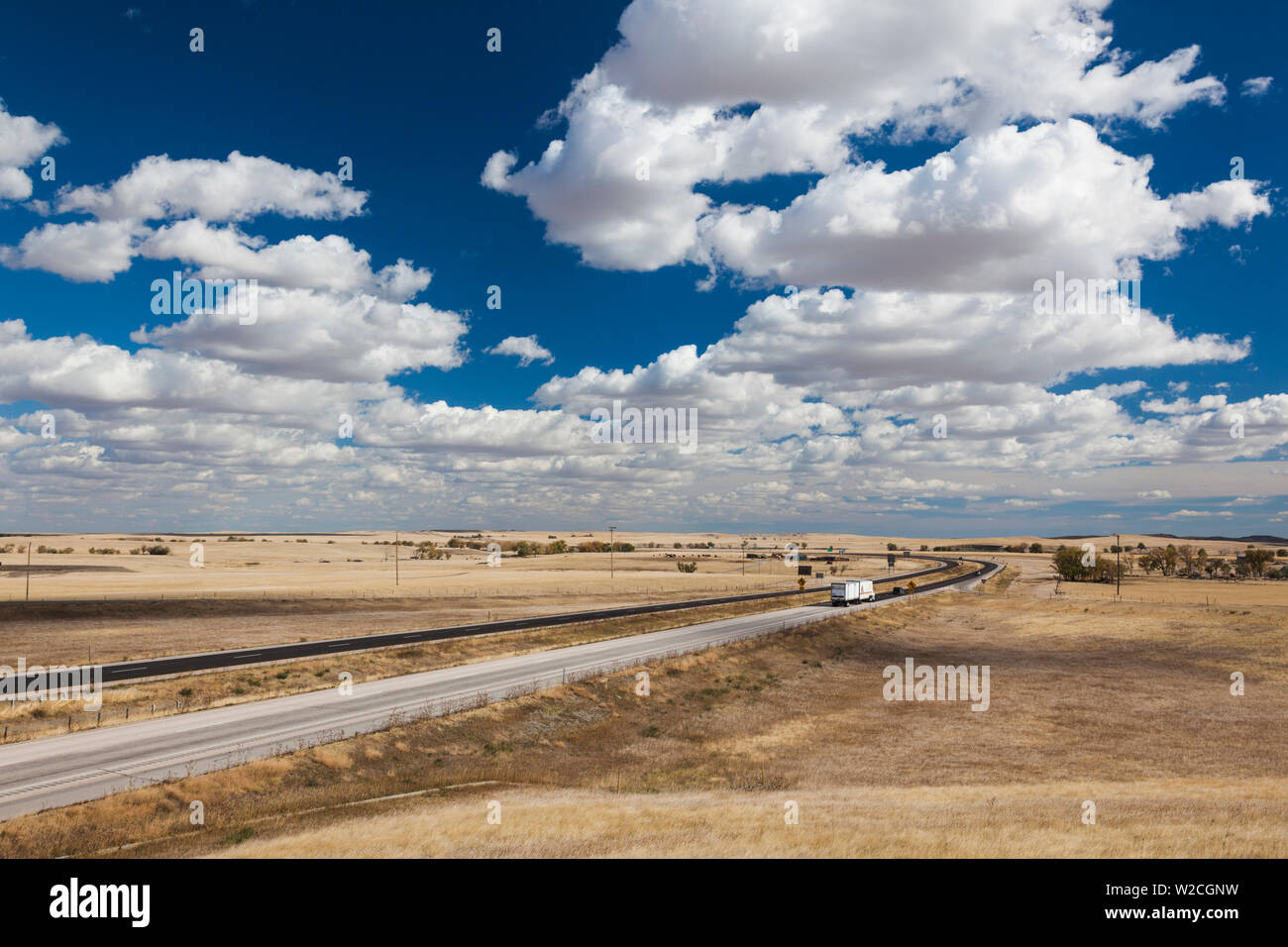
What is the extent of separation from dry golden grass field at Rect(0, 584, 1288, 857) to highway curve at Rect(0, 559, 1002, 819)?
5.67 feet

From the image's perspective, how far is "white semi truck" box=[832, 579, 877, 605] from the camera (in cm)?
9162

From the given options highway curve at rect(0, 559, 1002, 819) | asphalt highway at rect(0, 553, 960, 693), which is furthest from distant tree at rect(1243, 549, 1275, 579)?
highway curve at rect(0, 559, 1002, 819)

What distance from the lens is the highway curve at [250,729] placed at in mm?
24250

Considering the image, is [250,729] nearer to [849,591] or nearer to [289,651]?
[289,651]

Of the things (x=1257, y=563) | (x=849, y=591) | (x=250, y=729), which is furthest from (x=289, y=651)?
(x=1257, y=563)

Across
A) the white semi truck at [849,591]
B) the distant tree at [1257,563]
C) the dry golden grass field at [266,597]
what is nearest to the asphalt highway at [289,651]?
the dry golden grass field at [266,597]

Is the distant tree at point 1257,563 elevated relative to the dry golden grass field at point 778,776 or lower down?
lower down

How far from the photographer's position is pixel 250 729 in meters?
31.4

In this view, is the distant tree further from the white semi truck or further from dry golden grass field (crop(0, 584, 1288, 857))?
dry golden grass field (crop(0, 584, 1288, 857))

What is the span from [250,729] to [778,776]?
21.3 metres

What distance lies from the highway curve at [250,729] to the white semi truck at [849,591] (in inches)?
1684

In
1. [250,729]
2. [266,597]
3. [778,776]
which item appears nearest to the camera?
[778,776]

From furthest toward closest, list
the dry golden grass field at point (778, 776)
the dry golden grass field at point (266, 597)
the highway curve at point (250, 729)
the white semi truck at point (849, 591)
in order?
the white semi truck at point (849, 591), the dry golden grass field at point (266, 597), the highway curve at point (250, 729), the dry golden grass field at point (778, 776)

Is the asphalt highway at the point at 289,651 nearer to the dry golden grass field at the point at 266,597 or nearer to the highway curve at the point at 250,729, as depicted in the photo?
the dry golden grass field at the point at 266,597
